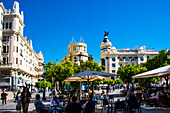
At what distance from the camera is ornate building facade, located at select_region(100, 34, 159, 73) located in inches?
3661

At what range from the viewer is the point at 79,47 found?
308ft

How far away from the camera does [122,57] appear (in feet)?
309

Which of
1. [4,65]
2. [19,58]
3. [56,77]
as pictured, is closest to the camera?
[56,77]

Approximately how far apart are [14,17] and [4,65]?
10.7 metres

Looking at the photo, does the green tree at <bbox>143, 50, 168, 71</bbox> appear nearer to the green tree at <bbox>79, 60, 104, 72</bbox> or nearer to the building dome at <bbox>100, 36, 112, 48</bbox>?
the green tree at <bbox>79, 60, 104, 72</bbox>

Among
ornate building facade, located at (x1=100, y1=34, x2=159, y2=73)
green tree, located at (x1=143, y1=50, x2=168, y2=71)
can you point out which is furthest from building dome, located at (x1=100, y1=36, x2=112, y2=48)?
green tree, located at (x1=143, y1=50, x2=168, y2=71)

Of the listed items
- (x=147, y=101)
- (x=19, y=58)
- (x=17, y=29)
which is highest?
(x=17, y=29)

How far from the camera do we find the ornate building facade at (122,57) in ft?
305

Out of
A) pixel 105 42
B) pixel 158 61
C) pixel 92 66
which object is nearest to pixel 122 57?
pixel 105 42

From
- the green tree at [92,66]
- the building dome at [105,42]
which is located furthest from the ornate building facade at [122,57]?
the green tree at [92,66]

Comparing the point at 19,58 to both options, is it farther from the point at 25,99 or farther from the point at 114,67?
the point at 114,67

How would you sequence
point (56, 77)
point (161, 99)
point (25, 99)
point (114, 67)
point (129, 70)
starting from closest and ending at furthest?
point (25, 99) → point (161, 99) → point (56, 77) → point (129, 70) → point (114, 67)

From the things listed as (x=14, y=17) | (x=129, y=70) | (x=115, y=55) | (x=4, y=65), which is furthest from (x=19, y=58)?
(x=115, y=55)

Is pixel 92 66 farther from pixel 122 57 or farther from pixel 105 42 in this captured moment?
pixel 105 42
